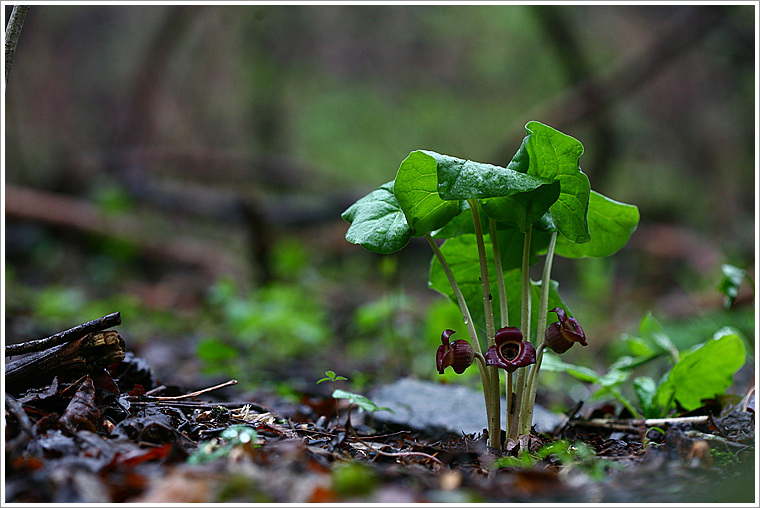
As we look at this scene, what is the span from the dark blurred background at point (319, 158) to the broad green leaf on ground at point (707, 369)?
4.67ft

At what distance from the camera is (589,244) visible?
1.81 meters

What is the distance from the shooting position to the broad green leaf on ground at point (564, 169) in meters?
1.42

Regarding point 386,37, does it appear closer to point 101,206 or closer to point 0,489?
point 101,206

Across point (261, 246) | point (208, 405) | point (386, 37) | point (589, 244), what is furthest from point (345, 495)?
point (386, 37)

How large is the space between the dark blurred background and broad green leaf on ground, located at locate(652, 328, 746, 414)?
4.67 feet

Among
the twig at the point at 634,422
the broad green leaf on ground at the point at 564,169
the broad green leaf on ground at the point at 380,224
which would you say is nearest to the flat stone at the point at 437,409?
the twig at the point at 634,422

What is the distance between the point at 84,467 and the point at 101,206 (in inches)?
232

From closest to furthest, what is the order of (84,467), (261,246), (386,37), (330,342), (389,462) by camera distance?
(84,467)
(389,462)
(330,342)
(261,246)
(386,37)

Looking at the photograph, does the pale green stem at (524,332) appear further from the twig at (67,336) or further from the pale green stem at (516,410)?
the twig at (67,336)

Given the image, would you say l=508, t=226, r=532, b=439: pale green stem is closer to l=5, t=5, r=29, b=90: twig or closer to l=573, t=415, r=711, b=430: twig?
l=573, t=415, r=711, b=430: twig

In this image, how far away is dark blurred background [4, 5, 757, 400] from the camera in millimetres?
4723

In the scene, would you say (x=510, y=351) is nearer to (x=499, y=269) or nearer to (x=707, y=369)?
(x=499, y=269)

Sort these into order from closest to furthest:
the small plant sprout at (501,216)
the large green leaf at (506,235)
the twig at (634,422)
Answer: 1. the small plant sprout at (501,216)
2. the large green leaf at (506,235)
3. the twig at (634,422)

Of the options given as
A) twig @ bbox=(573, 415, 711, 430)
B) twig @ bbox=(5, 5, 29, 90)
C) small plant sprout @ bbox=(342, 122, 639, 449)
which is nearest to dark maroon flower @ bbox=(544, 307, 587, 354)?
small plant sprout @ bbox=(342, 122, 639, 449)
